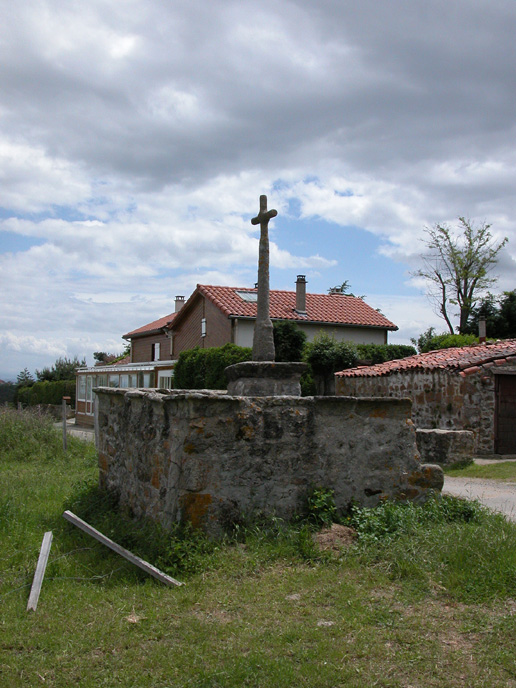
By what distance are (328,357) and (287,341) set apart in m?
1.83

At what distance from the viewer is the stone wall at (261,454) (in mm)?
5371

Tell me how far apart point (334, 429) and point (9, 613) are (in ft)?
10.4

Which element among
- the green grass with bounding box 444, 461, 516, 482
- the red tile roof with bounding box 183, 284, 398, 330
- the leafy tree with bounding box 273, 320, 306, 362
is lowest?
the green grass with bounding box 444, 461, 516, 482

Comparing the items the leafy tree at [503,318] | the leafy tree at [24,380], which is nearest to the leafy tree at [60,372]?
the leafy tree at [24,380]

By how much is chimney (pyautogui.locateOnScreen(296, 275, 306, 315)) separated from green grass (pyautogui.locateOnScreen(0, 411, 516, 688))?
961 inches

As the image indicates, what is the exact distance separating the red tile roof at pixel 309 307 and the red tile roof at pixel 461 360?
31.2 ft

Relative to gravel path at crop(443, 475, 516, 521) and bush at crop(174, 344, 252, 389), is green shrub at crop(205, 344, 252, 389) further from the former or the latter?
gravel path at crop(443, 475, 516, 521)

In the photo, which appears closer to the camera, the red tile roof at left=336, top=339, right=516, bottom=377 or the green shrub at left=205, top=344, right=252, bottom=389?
the red tile roof at left=336, top=339, right=516, bottom=377

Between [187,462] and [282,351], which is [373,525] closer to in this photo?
[187,462]

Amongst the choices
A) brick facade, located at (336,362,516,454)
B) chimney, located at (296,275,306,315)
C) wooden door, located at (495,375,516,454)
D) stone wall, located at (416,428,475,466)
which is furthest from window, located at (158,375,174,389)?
stone wall, located at (416,428,475,466)

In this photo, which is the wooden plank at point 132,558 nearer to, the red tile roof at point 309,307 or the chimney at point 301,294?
the red tile roof at point 309,307

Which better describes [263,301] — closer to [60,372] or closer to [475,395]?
[475,395]

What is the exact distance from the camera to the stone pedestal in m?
6.80

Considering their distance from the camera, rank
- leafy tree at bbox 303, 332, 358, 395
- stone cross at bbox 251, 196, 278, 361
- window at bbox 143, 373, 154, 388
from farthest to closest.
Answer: window at bbox 143, 373, 154, 388, leafy tree at bbox 303, 332, 358, 395, stone cross at bbox 251, 196, 278, 361
